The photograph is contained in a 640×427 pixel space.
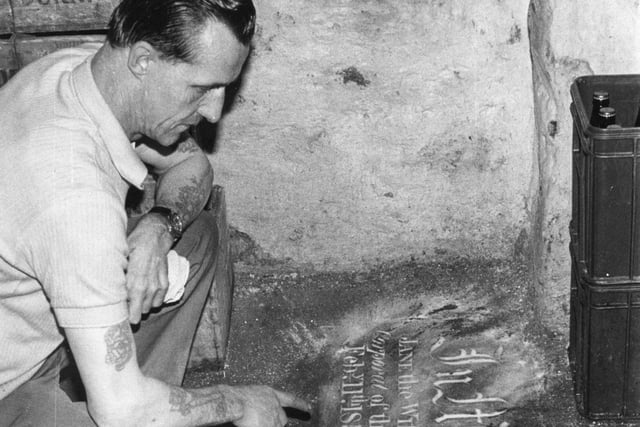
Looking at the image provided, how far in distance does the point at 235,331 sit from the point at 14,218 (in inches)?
64.6

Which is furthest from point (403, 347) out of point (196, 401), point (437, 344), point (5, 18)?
point (5, 18)

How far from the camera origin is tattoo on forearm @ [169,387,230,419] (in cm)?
265

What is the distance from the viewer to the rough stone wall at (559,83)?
3.27 m

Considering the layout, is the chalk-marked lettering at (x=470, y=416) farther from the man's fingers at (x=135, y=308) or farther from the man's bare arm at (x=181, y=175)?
the man's fingers at (x=135, y=308)

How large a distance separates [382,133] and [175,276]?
118 centimetres

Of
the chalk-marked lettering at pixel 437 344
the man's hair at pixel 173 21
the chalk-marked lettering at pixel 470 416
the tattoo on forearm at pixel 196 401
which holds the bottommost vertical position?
the chalk-marked lettering at pixel 470 416

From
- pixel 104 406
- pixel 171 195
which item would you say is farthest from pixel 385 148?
pixel 104 406

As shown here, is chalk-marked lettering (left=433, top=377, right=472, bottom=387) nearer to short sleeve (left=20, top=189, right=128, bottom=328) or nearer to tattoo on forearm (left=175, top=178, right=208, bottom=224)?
tattoo on forearm (left=175, top=178, right=208, bottom=224)

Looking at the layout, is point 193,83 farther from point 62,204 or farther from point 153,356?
point 153,356

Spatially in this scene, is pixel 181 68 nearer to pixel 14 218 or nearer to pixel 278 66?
pixel 14 218

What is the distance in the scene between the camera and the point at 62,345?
2.99 meters

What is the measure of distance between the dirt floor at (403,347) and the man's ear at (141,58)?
4.58ft

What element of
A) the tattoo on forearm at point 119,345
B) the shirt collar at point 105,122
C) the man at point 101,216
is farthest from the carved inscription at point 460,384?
the shirt collar at point 105,122

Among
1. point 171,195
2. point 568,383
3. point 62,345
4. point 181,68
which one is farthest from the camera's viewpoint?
point 568,383
